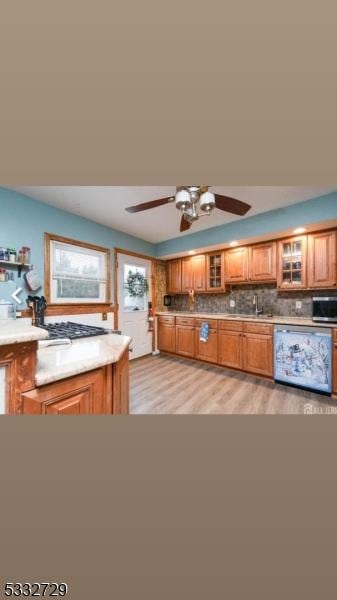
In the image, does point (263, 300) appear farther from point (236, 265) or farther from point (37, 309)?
point (37, 309)

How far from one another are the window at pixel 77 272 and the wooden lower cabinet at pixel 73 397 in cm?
207

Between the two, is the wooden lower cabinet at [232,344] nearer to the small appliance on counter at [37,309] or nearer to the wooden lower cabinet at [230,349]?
the wooden lower cabinet at [230,349]

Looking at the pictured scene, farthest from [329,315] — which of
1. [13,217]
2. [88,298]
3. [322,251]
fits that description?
[13,217]

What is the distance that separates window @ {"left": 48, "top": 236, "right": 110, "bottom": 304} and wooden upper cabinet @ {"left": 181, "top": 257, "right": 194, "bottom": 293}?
1575 mm

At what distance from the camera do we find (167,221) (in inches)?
125

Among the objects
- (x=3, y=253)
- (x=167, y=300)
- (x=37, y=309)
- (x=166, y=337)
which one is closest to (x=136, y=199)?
(x=3, y=253)

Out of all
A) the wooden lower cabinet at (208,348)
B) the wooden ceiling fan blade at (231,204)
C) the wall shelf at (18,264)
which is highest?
the wooden ceiling fan blade at (231,204)

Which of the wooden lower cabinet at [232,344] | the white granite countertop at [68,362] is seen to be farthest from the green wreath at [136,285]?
the white granite countertop at [68,362]

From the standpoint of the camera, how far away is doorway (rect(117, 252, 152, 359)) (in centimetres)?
373

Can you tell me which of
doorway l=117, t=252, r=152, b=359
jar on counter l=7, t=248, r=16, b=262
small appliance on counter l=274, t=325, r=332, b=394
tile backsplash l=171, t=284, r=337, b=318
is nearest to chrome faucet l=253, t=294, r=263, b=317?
tile backsplash l=171, t=284, r=337, b=318

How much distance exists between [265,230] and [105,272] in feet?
8.16

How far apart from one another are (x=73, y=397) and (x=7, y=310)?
6.03 ft

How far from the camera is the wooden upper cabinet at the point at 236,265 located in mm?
3398

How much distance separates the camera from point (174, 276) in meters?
4.51
